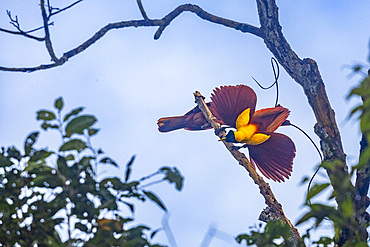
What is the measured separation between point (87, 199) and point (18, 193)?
0.16 metres

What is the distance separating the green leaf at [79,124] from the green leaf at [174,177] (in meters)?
0.13

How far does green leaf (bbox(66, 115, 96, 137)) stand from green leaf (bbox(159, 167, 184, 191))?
0.13 metres

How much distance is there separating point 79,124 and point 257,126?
0.90 metres

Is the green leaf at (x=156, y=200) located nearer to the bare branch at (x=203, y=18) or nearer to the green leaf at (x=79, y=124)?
the green leaf at (x=79, y=124)

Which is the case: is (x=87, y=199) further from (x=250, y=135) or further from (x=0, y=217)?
(x=250, y=135)

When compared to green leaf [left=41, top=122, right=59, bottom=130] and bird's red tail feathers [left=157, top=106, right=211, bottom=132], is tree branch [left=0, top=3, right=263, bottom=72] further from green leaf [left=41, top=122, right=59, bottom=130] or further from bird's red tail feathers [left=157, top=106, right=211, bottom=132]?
green leaf [left=41, top=122, right=59, bottom=130]

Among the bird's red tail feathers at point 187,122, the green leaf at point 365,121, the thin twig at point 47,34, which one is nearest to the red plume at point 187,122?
the bird's red tail feathers at point 187,122

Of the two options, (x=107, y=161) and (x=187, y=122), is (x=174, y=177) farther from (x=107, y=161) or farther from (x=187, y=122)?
(x=187, y=122)

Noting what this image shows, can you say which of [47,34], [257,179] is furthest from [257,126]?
[47,34]

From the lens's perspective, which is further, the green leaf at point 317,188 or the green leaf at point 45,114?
the green leaf at point 45,114

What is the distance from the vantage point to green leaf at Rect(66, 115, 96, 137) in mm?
671

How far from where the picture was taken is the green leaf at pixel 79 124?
2.20ft

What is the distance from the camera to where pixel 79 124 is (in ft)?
2.21

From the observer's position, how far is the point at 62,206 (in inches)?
27.9
